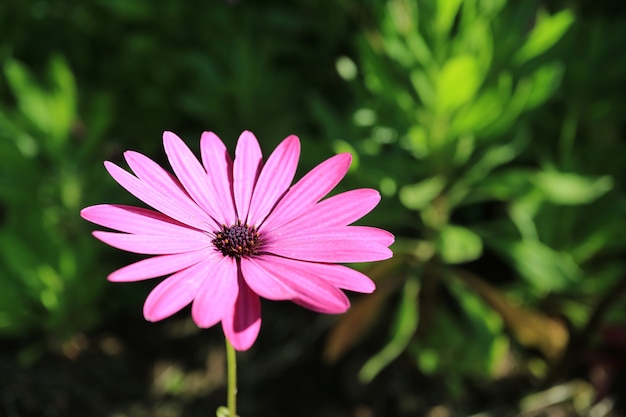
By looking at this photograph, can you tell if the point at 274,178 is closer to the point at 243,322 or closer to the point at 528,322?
the point at 243,322

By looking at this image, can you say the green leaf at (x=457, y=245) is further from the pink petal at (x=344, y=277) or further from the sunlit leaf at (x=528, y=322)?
the pink petal at (x=344, y=277)

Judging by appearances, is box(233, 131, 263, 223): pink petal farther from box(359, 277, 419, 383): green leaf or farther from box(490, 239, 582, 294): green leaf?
box(490, 239, 582, 294): green leaf

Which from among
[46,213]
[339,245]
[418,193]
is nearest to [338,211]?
[339,245]

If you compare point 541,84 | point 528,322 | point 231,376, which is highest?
point 541,84

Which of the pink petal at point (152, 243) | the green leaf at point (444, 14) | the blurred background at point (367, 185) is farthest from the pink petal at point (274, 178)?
the green leaf at point (444, 14)

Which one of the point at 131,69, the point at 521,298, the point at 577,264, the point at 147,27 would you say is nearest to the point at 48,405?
the point at 131,69
